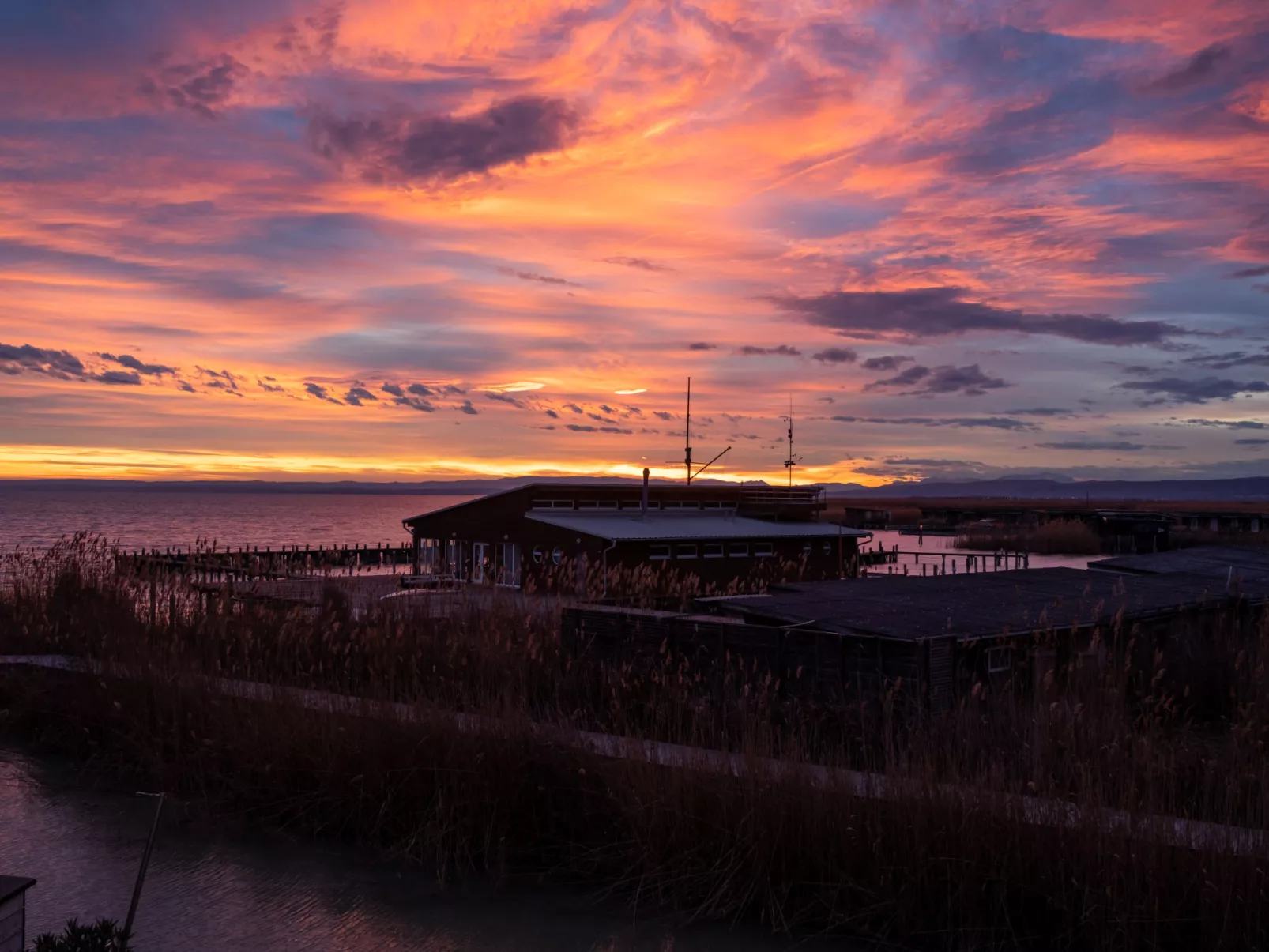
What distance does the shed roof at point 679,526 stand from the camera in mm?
33906

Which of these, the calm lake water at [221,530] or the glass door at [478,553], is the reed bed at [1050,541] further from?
the glass door at [478,553]

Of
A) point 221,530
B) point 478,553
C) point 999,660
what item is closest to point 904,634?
point 999,660

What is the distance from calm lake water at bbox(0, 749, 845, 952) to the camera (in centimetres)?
788

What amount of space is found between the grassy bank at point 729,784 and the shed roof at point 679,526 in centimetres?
2000

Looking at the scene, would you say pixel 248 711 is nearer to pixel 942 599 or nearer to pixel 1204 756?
pixel 1204 756

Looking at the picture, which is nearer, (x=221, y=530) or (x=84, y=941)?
(x=84, y=941)

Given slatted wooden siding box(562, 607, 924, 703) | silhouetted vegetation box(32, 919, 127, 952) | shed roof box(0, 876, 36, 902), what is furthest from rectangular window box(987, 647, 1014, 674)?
shed roof box(0, 876, 36, 902)

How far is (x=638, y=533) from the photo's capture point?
1332 inches

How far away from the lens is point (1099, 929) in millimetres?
6785

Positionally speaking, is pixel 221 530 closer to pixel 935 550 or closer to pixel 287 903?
pixel 935 550

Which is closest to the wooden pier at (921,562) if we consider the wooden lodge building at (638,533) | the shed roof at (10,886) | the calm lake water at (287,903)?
the wooden lodge building at (638,533)

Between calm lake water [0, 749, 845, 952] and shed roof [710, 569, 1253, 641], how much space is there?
5996mm

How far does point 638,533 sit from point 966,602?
17.6 metres

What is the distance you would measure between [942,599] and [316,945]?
12.4m
